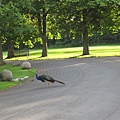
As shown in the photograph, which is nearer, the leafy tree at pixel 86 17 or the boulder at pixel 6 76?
the boulder at pixel 6 76

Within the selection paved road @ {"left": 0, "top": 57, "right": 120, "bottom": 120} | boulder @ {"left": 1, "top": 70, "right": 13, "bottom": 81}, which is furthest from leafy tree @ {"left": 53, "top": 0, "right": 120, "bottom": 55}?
paved road @ {"left": 0, "top": 57, "right": 120, "bottom": 120}

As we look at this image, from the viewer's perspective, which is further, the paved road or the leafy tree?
the leafy tree

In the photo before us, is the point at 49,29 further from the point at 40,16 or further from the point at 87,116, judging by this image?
the point at 87,116

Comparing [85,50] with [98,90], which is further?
[85,50]

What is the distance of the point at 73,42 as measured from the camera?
7662 centimetres

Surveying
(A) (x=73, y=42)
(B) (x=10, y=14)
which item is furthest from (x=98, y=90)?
(A) (x=73, y=42)

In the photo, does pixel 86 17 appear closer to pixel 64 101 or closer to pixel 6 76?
pixel 6 76

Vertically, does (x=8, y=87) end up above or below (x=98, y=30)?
below

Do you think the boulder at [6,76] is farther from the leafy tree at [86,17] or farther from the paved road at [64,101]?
the leafy tree at [86,17]

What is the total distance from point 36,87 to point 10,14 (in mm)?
5867

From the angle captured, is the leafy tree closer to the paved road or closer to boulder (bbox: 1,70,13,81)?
boulder (bbox: 1,70,13,81)

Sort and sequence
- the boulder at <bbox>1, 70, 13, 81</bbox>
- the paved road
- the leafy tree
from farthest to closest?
1. the leafy tree
2. the boulder at <bbox>1, 70, 13, 81</bbox>
3. the paved road

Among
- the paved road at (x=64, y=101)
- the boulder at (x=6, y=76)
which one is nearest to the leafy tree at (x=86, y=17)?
the boulder at (x=6, y=76)

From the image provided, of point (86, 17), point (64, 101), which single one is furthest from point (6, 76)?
point (86, 17)
